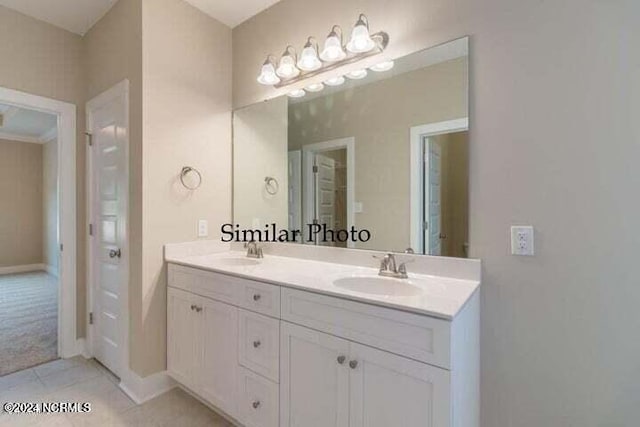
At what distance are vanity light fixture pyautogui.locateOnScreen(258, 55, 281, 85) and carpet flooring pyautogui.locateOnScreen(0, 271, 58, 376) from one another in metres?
2.75

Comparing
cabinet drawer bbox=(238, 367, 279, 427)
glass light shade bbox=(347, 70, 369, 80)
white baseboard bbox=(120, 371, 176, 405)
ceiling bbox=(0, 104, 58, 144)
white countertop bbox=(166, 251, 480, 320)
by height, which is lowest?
white baseboard bbox=(120, 371, 176, 405)

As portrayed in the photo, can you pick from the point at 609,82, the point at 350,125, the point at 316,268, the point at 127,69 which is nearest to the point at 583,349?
the point at 609,82

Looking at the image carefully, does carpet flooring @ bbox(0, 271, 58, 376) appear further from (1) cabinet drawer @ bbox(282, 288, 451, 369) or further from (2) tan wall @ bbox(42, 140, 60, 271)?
(1) cabinet drawer @ bbox(282, 288, 451, 369)

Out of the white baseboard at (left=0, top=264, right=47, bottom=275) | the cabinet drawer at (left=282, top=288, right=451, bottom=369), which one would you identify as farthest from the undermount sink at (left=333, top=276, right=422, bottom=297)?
the white baseboard at (left=0, top=264, right=47, bottom=275)

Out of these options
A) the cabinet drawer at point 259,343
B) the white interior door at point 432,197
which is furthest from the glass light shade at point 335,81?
the cabinet drawer at point 259,343

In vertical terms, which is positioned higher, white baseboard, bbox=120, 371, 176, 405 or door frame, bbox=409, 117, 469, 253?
door frame, bbox=409, 117, 469, 253

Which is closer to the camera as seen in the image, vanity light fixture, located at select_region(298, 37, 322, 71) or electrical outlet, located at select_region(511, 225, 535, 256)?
electrical outlet, located at select_region(511, 225, 535, 256)

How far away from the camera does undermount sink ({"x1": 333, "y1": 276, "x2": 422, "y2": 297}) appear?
149cm

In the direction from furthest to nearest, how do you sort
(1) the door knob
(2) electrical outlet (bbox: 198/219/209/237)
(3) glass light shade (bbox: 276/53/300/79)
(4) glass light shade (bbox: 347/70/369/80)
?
(2) electrical outlet (bbox: 198/219/209/237) → (1) the door knob → (3) glass light shade (bbox: 276/53/300/79) → (4) glass light shade (bbox: 347/70/369/80)

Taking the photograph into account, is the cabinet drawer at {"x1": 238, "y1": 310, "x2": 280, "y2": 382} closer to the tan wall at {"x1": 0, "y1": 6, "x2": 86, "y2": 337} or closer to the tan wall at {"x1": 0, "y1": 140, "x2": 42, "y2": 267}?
the tan wall at {"x1": 0, "y1": 6, "x2": 86, "y2": 337}

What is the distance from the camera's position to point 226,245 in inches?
96.5

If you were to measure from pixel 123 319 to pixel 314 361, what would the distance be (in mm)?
1524

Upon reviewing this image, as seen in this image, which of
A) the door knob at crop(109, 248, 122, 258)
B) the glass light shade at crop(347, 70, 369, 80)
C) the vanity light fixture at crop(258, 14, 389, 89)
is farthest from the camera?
the door knob at crop(109, 248, 122, 258)

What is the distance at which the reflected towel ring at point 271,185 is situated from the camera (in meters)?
2.31
